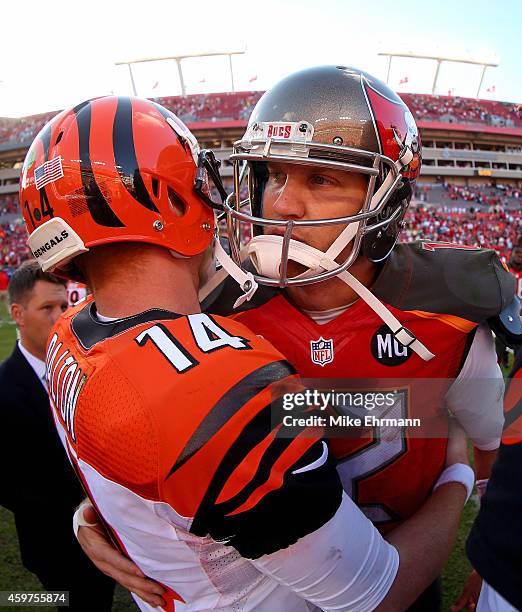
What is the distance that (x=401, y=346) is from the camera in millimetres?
1539

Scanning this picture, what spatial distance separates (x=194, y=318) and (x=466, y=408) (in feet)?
3.23

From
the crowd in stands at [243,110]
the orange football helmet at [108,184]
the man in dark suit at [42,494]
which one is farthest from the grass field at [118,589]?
the crowd in stands at [243,110]

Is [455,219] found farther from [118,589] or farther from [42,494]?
[42,494]

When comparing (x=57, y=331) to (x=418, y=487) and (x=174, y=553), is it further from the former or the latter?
(x=418, y=487)

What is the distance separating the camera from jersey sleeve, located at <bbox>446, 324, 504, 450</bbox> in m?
1.58

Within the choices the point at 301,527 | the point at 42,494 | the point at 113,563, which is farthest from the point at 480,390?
the point at 42,494

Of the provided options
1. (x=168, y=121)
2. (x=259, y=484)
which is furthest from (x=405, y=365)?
(x=168, y=121)

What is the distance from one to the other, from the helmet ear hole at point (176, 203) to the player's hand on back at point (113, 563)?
3.09 ft

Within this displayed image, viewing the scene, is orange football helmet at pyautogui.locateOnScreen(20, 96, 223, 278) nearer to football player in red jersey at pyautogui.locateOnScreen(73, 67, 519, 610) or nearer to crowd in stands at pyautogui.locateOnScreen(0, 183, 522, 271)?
football player in red jersey at pyautogui.locateOnScreen(73, 67, 519, 610)

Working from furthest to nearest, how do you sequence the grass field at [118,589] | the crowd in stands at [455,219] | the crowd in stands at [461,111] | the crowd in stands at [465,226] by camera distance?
the crowd in stands at [461,111]
the crowd in stands at [465,226]
the crowd in stands at [455,219]
the grass field at [118,589]

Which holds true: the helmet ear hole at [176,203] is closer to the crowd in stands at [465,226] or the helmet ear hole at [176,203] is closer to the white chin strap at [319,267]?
the white chin strap at [319,267]

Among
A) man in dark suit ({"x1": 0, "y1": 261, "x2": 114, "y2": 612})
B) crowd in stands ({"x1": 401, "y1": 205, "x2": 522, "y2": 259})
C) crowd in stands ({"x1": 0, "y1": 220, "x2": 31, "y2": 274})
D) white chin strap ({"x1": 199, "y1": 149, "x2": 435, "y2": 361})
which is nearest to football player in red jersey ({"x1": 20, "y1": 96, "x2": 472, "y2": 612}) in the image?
white chin strap ({"x1": 199, "y1": 149, "x2": 435, "y2": 361})

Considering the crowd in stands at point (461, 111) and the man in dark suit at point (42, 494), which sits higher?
the man in dark suit at point (42, 494)

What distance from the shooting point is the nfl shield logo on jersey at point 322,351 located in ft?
5.09
